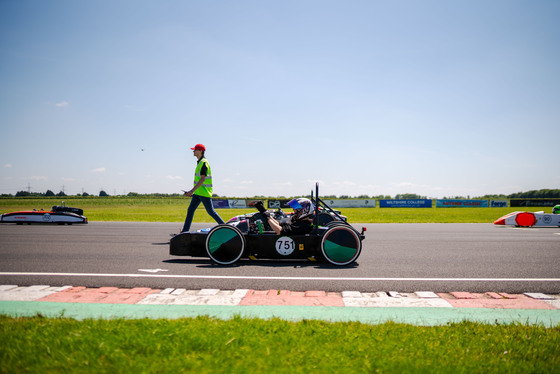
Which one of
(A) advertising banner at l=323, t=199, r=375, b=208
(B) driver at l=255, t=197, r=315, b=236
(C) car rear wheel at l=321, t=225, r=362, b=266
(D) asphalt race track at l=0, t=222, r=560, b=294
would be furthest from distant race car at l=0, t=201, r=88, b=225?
(A) advertising banner at l=323, t=199, r=375, b=208

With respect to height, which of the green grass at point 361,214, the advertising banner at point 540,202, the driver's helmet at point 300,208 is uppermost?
the driver's helmet at point 300,208

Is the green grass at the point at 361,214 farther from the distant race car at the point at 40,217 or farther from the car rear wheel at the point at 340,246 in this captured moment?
the car rear wheel at the point at 340,246

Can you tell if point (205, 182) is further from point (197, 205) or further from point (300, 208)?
point (300, 208)

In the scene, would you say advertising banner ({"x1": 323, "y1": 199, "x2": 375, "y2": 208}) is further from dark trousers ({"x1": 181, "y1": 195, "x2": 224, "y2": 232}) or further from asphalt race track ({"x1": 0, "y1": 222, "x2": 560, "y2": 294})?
dark trousers ({"x1": 181, "y1": 195, "x2": 224, "y2": 232})

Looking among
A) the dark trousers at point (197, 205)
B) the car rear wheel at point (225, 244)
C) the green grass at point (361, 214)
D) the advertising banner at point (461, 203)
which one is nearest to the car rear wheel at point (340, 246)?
the car rear wheel at point (225, 244)

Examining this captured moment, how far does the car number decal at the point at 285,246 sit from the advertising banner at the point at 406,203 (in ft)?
134

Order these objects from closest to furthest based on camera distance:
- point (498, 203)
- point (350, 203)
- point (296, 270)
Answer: point (296, 270), point (350, 203), point (498, 203)

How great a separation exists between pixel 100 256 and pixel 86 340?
14.6 feet

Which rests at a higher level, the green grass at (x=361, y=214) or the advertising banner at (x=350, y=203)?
the advertising banner at (x=350, y=203)

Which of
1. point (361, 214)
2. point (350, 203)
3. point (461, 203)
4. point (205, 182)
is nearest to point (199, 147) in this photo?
point (205, 182)

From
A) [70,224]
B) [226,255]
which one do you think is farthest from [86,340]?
[70,224]

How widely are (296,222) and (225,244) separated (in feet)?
4.22

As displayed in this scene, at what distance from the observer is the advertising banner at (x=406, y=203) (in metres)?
44.9

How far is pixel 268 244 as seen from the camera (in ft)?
19.2
